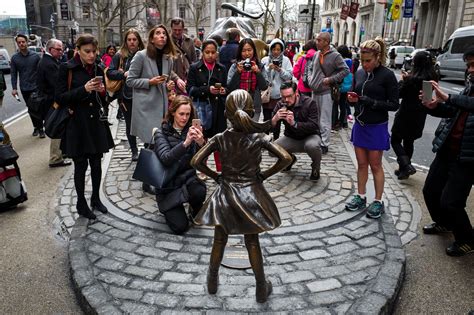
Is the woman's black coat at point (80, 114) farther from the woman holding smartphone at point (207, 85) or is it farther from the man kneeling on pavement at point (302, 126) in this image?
the man kneeling on pavement at point (302, 126)

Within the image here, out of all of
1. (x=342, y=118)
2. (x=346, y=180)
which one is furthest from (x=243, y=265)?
(x=342, y=118)

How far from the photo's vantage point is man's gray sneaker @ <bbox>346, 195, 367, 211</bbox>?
4.80 m

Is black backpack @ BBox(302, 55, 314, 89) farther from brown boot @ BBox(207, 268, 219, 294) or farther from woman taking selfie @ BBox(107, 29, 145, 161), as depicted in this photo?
brown boot @ BBox(207, 268, 219, 294)

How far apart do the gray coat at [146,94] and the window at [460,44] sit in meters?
20.0

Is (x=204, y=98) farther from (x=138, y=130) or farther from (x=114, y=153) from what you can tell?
(x=114, y=153)

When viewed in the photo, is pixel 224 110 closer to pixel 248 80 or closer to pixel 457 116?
pixel 248 80

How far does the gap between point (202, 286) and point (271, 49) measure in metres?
5.20

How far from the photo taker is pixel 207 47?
5.62 m

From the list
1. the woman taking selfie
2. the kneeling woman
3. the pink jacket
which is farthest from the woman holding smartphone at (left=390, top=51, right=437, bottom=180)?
the woman taking selfie

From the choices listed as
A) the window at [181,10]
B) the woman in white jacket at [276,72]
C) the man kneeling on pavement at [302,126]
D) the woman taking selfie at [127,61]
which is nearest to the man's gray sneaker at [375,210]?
the man kneeling on pavement at [302,126]

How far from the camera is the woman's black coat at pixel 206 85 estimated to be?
570cm

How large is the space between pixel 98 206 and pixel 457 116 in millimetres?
3957

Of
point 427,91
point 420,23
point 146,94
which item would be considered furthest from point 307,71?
point 420,23

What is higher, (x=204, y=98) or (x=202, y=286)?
(x=204, y=98)
